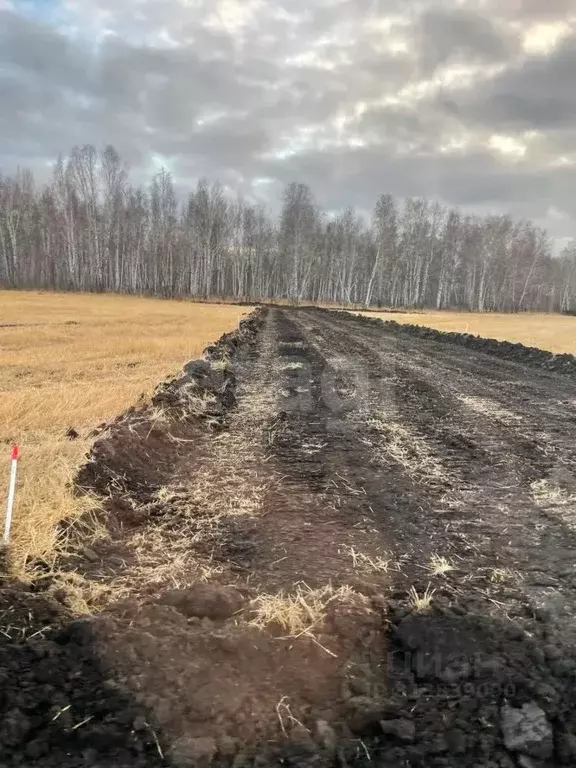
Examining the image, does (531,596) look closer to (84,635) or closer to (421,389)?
(84,635)

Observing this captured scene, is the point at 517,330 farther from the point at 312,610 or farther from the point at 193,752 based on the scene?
the point at 193,752

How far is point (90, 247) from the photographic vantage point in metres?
71.0

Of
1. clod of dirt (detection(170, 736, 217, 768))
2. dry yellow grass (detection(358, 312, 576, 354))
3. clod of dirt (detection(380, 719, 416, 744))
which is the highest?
dry yellow grass (detection(358, 312, 576, 354))

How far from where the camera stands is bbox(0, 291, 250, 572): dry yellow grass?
466cm

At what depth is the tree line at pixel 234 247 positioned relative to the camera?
7231 cm

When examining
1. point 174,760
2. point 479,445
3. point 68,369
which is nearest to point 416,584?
point 174,760

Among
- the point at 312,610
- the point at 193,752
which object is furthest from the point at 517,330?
the point at 193,752

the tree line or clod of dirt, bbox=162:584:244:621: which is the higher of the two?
the tree line

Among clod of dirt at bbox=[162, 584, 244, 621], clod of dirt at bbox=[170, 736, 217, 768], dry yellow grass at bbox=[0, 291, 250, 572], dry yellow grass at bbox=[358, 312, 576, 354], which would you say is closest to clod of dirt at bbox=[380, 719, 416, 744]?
clod of dirt at bbox=[170, 736, 217, 768]

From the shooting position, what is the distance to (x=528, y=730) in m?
2.57

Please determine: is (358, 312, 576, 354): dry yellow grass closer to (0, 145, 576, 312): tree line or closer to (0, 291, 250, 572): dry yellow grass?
(0, 291, 250, 572): dry yellow grass

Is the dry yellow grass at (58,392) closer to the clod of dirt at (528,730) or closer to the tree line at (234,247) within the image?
the clod of dirt at (528,730)

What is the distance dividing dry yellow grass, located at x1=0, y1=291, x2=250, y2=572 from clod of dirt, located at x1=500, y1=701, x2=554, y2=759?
3006 mm

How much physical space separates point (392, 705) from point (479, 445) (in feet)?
16.3
